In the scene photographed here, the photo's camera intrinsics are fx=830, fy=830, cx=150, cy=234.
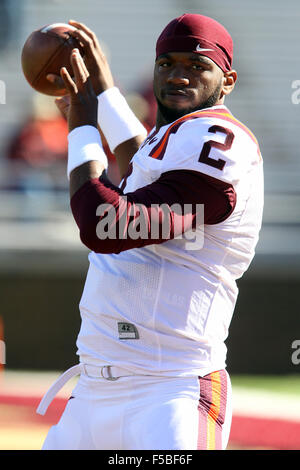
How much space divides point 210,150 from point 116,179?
18.2 feet

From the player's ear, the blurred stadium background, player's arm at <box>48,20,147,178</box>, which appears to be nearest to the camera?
the player's ear

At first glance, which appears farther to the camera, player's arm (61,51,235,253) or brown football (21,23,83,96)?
brown football (21,23,83,96)

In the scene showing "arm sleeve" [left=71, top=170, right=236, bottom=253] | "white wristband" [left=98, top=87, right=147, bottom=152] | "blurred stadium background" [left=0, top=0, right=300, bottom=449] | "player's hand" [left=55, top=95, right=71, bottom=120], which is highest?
"player's hand" [left=55, top=95, right=71, bottom=120]

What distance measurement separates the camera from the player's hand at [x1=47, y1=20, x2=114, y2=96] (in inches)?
108

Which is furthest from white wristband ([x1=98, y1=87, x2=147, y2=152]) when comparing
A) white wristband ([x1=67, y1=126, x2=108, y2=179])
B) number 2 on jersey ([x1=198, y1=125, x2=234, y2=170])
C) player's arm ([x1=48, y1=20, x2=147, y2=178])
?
number 2 on jersey ([x1=198, y1=125, x2=234, y2=170])

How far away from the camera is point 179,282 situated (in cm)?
246

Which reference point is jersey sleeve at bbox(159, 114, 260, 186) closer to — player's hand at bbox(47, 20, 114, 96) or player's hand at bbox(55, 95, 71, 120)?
player's hand at bbox(47, 20, 114, 96)

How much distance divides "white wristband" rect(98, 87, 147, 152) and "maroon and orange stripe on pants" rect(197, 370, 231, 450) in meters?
1.03

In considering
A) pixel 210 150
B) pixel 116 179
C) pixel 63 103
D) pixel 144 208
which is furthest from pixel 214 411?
pixel 116 179

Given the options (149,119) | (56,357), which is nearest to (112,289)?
(56,357)

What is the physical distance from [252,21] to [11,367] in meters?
6.03

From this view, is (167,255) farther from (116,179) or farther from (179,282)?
(116,179)

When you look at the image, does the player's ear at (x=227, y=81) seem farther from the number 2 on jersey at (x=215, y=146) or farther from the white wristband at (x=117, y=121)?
the white wristband at (x=117, y=121)

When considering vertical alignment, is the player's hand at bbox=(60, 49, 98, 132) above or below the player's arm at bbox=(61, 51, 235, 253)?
above
